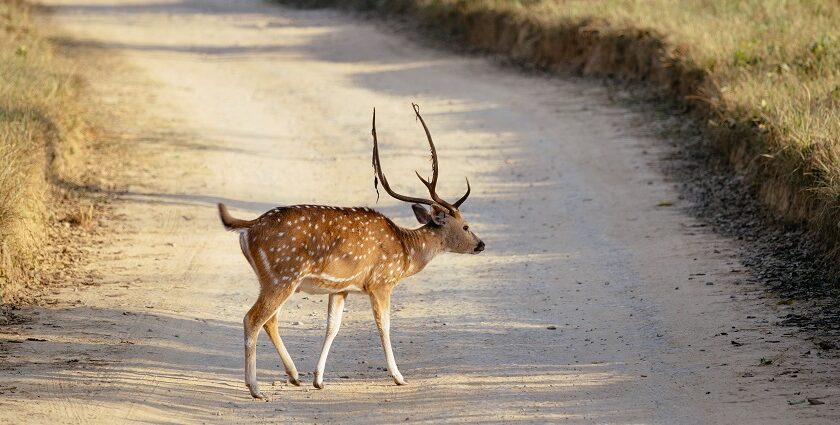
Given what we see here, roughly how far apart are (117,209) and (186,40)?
1487 cm

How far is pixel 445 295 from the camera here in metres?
10.6

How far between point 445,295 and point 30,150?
5215 millimetres

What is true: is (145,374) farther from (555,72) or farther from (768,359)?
(555,72)

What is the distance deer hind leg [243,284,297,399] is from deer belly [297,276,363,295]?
0.22 metres

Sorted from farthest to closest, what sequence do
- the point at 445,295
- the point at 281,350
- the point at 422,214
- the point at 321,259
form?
the point at 445,295 → the point at 422,214 → the point at 281,350 → the point at 321,259

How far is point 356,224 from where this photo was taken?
8.46 m

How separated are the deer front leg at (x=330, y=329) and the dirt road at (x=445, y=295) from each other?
5.7 inches

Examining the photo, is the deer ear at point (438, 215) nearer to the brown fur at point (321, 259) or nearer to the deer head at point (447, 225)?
the deer head at point (447, 225)

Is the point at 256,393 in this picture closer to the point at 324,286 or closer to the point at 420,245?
the point at 324,286

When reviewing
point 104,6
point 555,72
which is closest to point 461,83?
point 555,72

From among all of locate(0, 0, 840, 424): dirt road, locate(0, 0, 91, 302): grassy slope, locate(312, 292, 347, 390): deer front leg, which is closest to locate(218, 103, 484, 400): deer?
locate(312, 292, 347, 390): deer front leg

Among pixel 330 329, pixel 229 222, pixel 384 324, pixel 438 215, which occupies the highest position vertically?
pixel 229 222

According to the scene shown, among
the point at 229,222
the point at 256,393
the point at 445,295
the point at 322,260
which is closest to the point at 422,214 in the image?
the point at 322,260

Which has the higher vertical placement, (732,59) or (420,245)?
(732,59)
